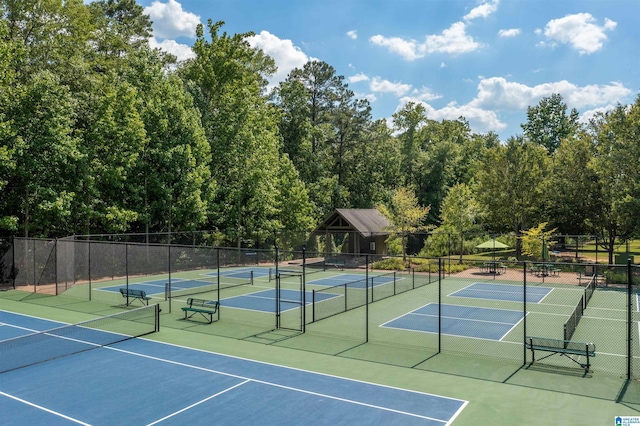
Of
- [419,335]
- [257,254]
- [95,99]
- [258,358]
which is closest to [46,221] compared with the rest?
[95,99]

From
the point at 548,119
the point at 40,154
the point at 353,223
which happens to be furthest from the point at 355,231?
the point at 548,119

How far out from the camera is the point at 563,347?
14.6 meters

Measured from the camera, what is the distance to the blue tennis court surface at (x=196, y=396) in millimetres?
10750

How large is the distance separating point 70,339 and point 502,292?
22.1m

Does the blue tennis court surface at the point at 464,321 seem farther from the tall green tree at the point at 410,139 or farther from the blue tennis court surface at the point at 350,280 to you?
the tall green tree at the point at 410,139

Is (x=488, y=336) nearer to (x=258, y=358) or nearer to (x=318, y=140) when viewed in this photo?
(x=258, y=358)

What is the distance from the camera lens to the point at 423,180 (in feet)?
232

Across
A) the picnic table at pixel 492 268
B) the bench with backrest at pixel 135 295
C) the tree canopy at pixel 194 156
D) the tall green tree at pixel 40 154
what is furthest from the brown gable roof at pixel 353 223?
the bench with backrest at pixel 135 295

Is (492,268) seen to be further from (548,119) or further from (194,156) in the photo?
→ (548,119)

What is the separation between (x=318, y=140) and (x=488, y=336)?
1931 inches

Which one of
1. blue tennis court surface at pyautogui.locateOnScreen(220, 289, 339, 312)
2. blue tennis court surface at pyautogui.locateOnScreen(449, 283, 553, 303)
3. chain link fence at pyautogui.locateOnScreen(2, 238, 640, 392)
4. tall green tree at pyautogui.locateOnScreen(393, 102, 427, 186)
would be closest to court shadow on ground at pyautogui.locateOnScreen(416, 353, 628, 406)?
chain link fence at pyautogui.locateOnScreen(2, 238, 640, 392)

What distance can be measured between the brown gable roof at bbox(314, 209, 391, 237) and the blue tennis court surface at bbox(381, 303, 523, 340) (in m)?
19.9

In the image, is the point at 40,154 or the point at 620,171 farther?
the point at 620,171

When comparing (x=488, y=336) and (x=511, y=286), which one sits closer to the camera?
(x=488, y=336)
